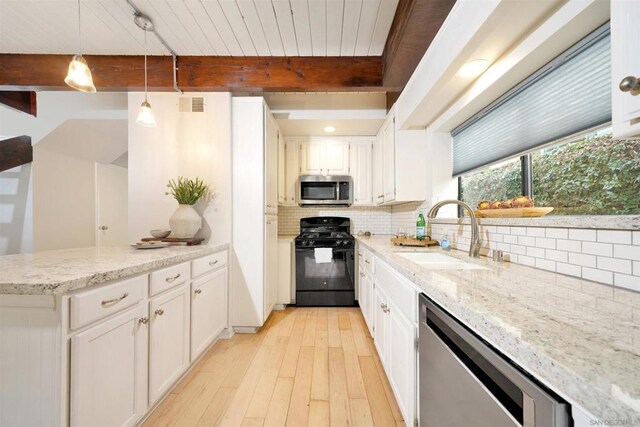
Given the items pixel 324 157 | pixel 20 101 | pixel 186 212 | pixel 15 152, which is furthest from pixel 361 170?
pixel 15 152

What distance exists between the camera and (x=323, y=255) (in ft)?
9.81

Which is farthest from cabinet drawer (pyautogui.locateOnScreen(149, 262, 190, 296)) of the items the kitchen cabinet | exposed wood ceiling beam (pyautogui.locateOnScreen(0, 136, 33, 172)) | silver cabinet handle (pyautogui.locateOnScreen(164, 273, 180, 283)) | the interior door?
the interior door

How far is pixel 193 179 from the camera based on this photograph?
2328 mm

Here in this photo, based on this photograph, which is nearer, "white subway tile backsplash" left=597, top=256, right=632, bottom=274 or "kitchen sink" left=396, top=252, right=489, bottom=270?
"white subway tile backsplash" left=597, top=256, right=632, bottom=274

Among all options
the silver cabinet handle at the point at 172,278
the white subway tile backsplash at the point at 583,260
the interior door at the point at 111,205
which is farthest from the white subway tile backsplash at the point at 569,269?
the interior door at the point at 111,205

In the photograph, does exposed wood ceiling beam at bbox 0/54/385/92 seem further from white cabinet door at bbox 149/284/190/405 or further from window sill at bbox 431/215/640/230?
white cabinet door at bbox 149/284/190/405

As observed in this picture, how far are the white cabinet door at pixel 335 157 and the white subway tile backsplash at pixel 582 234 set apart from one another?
8.41ft

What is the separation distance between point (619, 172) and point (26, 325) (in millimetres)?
2342

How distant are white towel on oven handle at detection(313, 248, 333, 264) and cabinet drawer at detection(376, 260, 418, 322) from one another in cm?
127

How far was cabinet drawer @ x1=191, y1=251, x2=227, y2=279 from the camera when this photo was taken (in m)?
1.80

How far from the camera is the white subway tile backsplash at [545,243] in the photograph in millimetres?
1042

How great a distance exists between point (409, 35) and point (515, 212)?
4.23 feet

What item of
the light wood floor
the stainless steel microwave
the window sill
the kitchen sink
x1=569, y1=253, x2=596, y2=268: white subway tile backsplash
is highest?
the stainless steel microwave

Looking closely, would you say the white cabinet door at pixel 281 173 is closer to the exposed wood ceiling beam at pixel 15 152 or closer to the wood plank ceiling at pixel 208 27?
the wood plank ceiling at pixel 208 27
